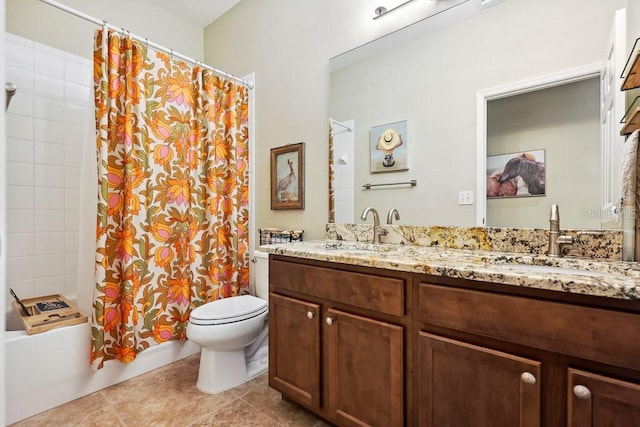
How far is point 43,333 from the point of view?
163cm

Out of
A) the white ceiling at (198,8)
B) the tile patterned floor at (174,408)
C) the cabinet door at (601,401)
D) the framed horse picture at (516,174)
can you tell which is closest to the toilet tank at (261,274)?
the tile patterned floor at (174,408)

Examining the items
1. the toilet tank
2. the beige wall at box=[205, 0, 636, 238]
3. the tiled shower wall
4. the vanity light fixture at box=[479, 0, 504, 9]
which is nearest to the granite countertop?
the beige wall at box=[205, 0, 636, 238]

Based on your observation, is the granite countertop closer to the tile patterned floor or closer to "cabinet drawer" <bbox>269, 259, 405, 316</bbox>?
"cabinet drawer" <bbox>269, 259, 405, 316</bbox>

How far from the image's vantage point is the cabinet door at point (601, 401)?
2.57 ft

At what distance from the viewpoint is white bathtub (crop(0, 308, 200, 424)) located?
1.53m

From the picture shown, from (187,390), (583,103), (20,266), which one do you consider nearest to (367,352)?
(187,390)

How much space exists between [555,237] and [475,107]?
0.68 meters

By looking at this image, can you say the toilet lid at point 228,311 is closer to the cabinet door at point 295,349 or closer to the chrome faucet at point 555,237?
the cabinet door at point 295,349

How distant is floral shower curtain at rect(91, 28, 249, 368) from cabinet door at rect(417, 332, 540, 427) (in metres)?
1.59

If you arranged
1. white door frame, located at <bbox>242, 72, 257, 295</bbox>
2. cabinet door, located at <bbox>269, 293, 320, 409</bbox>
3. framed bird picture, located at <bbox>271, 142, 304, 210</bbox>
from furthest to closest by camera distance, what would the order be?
white door frame, located at <bbox>242, 72, 257, 295</bbox>, framed bird picture, located at <bbox>271, 142, 304, 210</bbox>, cabinet door, located at <bbox>269, 293, 320, 409</bbox>

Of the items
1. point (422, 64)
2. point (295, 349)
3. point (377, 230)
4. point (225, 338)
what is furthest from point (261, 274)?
→ point (422, 64)

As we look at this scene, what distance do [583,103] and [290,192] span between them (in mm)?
1636

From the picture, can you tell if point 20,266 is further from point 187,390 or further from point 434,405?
point 434,405

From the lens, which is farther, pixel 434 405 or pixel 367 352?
pixel 367 352
